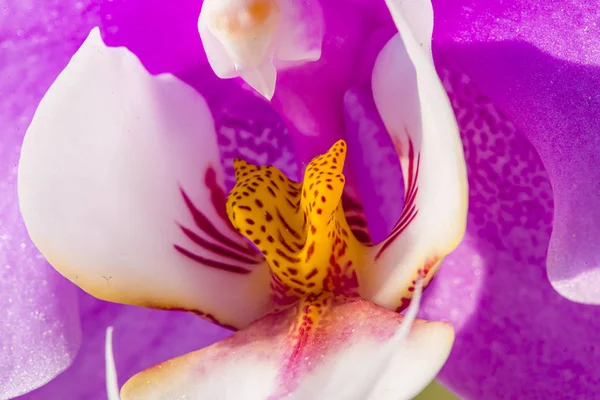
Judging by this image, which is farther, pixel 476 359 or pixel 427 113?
pixel 476 359

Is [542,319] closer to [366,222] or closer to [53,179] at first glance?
[366,222]

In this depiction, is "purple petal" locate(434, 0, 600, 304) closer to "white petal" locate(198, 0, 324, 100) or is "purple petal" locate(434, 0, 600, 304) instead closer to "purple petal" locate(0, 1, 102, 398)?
"white petal" locate(198, 0, 324, 100)

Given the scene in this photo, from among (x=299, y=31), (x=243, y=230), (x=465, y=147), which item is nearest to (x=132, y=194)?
(x=243, y=230)

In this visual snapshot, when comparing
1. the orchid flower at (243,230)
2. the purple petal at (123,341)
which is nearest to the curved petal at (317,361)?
the orchid flower at (243,230)

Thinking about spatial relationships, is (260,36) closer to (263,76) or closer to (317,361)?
(263,76)

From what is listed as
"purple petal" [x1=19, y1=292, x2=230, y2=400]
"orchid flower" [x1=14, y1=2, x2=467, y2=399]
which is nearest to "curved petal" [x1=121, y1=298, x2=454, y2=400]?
"orchid flower" [x1=14, y1=2, x2=467, y2=399]

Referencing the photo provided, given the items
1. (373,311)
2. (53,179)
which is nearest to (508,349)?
(373,311)

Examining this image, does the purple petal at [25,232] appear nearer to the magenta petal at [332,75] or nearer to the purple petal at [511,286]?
the magenta petal at [332,75]
